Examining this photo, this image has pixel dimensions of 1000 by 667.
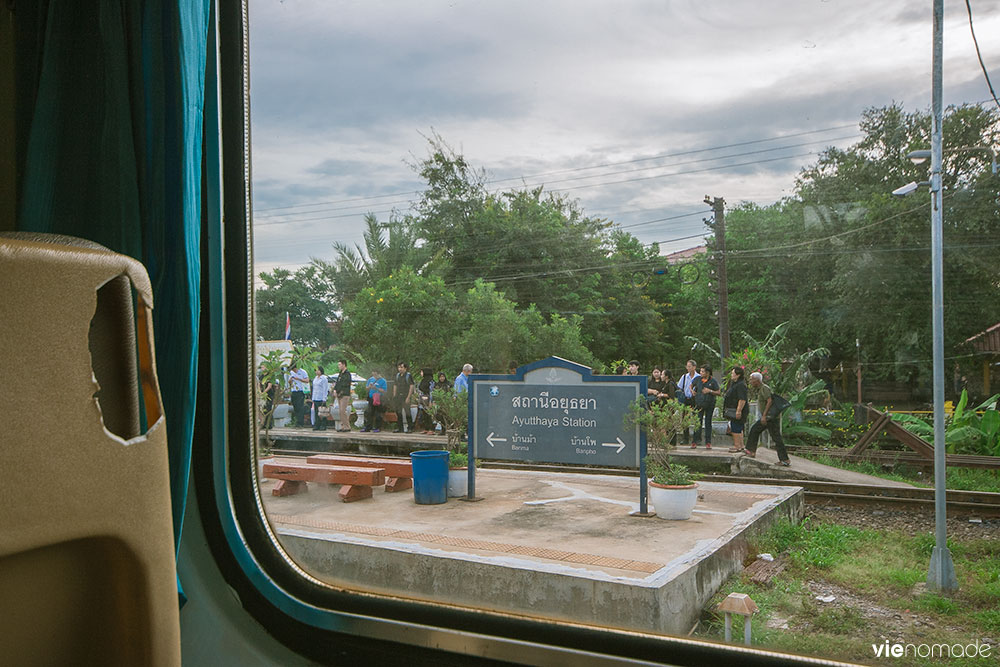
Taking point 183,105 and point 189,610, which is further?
point 189,610

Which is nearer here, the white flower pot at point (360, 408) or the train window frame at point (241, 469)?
the train window frame at point (241, 469)

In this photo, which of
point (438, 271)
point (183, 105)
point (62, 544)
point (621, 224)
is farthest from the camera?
point (438, 271)

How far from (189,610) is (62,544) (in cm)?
100

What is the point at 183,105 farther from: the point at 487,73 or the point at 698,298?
the point at 698,298

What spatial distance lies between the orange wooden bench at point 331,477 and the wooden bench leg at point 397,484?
0.05m

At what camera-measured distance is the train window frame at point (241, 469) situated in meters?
1.54

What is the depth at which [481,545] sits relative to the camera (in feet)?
7.38

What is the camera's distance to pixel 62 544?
2.35 feet

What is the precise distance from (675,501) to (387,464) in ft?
3.48

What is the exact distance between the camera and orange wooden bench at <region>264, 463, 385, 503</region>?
2.25 m

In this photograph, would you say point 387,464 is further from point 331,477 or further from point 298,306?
point 298,306

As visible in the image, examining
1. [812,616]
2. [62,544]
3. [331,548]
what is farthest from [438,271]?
[62,544]

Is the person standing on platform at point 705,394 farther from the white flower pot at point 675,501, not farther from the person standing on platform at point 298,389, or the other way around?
the person standing on platform at point 298,389

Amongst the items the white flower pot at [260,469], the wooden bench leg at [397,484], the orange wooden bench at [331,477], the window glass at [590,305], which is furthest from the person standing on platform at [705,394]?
the wooden bench leg at [397,484]
